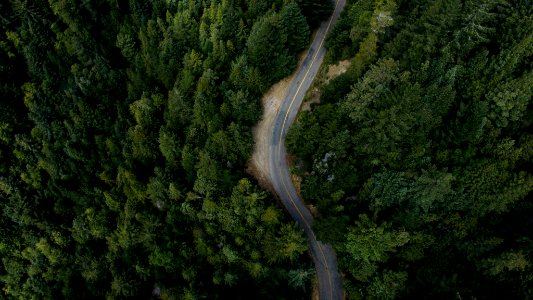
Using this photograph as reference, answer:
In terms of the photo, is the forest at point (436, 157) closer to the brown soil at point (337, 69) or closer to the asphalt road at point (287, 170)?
the asphalt road at point (287, 170)

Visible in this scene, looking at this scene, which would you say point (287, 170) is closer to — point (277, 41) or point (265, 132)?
point (265, 132)

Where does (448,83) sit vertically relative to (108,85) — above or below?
below

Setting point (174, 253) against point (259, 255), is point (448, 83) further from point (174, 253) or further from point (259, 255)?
point (174, 253)

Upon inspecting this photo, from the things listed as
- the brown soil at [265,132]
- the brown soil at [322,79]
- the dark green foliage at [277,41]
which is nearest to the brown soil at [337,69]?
the brown soil at [322,79]

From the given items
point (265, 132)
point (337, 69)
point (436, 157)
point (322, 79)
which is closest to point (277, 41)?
point (322, 79)

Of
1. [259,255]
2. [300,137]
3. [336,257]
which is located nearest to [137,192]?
[259,255]

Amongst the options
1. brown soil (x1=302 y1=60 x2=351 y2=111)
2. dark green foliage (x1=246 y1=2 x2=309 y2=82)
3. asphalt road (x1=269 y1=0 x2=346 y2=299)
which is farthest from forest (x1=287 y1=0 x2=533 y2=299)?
dark green foliage (x1=246 y1=2 x2=309 y2=82)
